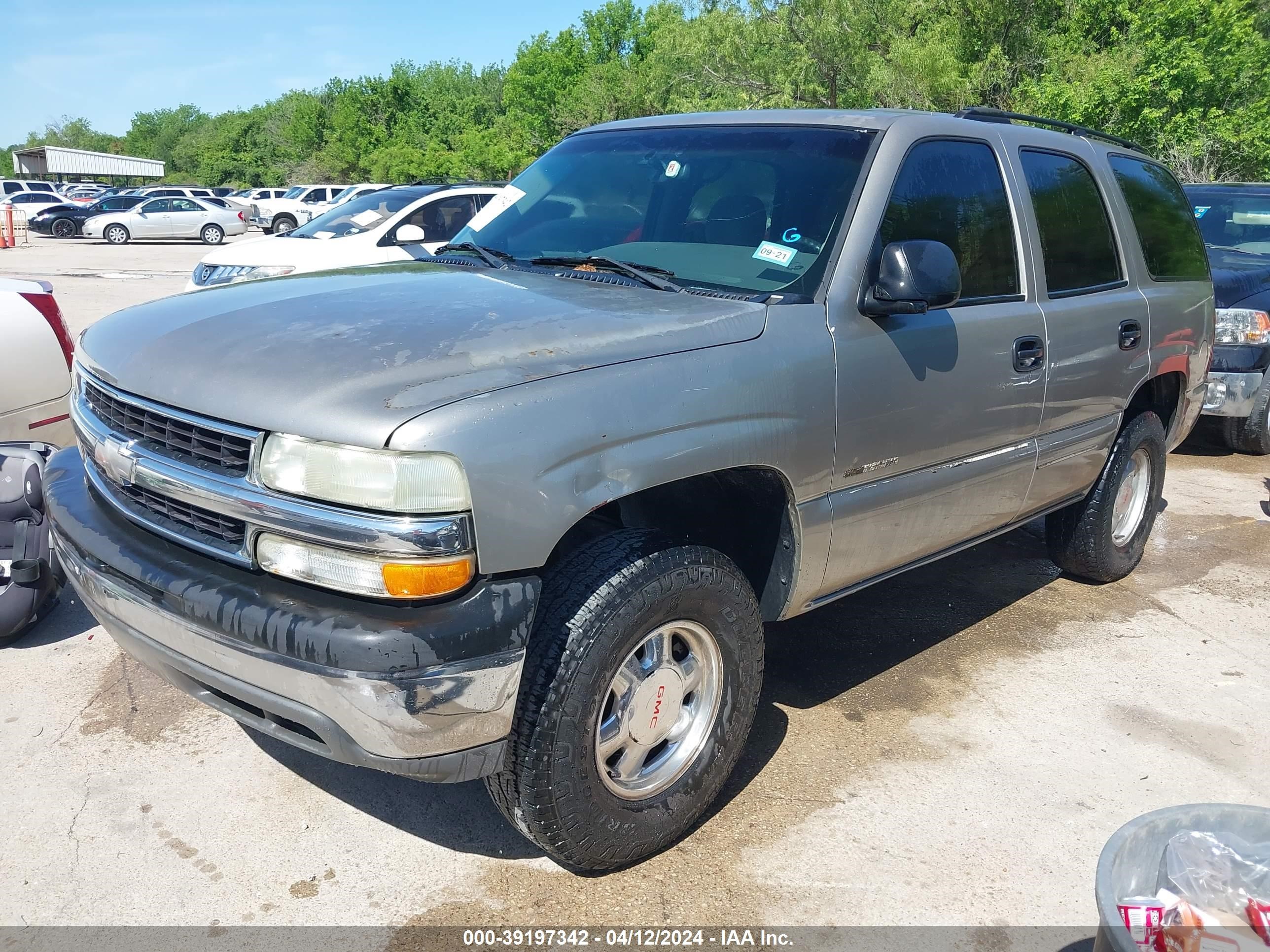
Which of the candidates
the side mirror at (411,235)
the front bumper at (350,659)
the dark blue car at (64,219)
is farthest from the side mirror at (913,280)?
the dark blue car at (64,219)

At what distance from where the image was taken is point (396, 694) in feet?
7.32

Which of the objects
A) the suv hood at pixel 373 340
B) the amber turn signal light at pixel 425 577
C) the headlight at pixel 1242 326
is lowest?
the headlight at pixel 1242 326

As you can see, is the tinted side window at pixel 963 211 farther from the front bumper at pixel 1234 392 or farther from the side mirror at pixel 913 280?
the front bumper at pixel 1234 392

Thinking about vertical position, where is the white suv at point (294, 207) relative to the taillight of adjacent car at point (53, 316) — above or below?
below

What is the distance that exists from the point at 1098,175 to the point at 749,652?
2.78 m

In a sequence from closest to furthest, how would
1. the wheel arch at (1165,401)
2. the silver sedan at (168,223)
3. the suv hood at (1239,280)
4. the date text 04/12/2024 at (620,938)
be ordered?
1. the date text 04/12/2024 at (620,938)
2. the wheel arch at (1165,401)
3. the suv hood at (1239,280)
4. the silver sedan at (168,223)

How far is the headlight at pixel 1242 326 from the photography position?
289 inches

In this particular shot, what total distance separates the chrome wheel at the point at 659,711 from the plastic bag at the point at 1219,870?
3.95 ft

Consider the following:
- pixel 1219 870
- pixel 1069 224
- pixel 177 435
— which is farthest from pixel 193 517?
pixel 1069 224

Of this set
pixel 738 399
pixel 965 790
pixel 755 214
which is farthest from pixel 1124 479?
pixel 738 399

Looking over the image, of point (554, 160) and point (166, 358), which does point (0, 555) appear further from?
point (554, 160)

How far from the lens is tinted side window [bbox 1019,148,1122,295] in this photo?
4.00 meters

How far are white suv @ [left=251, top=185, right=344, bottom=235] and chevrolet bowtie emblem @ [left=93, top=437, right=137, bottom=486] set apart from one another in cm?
3037

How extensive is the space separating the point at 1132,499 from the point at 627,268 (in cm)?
311
